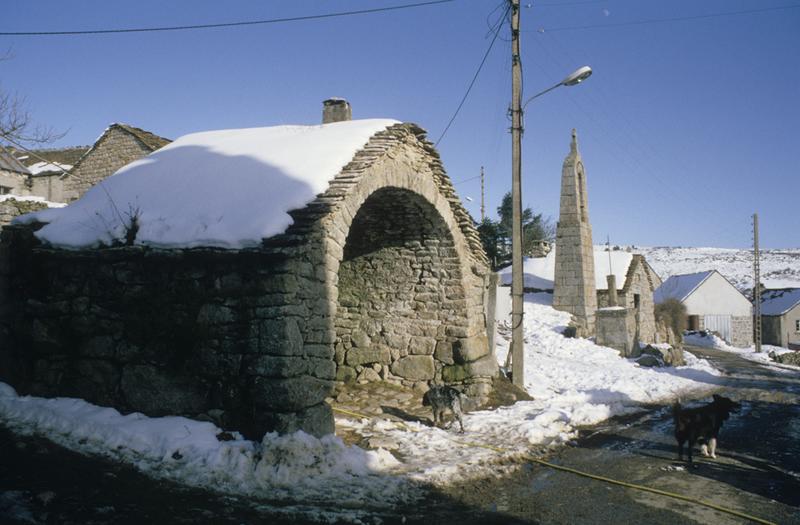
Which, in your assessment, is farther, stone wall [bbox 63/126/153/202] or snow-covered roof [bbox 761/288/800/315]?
snow-covered roof [bbox 761/288/800/315]

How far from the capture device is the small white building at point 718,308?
41.2m

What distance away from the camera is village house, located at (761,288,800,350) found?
1644 inches

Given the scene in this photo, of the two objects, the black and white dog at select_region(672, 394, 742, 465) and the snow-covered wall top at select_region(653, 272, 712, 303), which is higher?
the snow-covered wall top at select_region(653, 272, 712, 303)

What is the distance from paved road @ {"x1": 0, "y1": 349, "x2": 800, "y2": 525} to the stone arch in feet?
9.85

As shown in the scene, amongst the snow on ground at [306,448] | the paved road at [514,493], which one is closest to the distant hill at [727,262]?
the snow on ground at [306,448]

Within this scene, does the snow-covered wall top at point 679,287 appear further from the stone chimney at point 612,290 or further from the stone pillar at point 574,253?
the stone pillar at point 574,253

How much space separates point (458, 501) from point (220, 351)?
114 inches

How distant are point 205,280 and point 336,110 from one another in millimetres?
5505

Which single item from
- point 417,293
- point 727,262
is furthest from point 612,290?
point 727,262

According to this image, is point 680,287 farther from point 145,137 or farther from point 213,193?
point 213,193

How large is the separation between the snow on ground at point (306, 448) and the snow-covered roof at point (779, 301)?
140 feet

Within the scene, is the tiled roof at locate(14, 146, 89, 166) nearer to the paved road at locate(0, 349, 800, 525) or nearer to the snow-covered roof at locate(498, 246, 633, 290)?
the snow-covered roof at locate(498, 246, 633, 290)

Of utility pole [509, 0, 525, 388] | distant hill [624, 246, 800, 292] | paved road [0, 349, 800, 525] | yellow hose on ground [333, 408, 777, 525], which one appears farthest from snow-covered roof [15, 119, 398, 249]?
distant hill [624, 246, 800, 292]

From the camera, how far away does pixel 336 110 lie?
10422 mm
